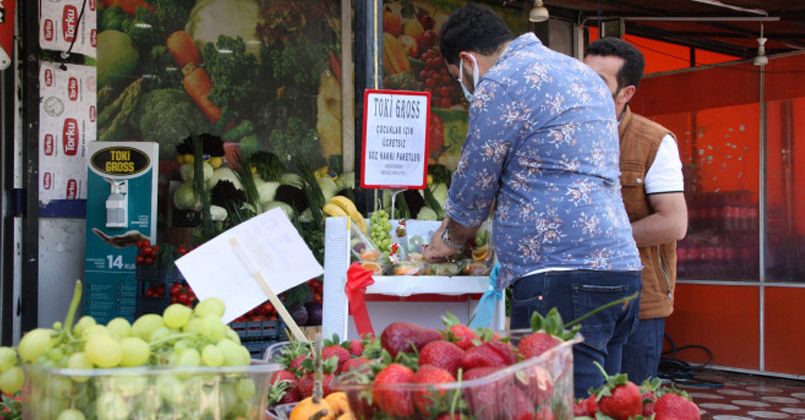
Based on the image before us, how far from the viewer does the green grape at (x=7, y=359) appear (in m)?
1.70

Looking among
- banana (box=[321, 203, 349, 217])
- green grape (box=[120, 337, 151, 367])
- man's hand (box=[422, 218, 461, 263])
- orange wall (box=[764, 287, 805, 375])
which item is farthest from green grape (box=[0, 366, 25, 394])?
orange wall (box=[764, 287, 805, 375])

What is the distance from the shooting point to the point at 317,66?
7961mm

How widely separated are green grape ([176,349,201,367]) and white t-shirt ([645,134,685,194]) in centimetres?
223

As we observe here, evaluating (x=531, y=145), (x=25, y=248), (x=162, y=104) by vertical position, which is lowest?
(x=25, y=248)

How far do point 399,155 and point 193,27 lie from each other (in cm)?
382

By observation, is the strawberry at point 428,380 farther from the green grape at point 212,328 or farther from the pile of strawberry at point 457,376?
the green grape at point 212,328

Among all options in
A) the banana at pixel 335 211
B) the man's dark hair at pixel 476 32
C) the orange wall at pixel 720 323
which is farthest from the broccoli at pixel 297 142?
the man's dark hair at pixel 476 32

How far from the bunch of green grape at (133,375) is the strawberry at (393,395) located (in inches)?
9.0

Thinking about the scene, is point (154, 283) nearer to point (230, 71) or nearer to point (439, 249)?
point (230, 71)

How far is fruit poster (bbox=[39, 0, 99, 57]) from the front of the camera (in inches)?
259

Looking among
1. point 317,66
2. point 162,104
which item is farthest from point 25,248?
point 317,66

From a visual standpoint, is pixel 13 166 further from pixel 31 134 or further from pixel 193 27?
pixel 193 27

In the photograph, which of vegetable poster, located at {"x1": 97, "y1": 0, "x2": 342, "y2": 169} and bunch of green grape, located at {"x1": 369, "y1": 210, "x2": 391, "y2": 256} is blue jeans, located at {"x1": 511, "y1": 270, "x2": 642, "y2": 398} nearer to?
bunch of green grape, located at {"x1": 369, "y1": 210, "x2": 391, "y2": 256}

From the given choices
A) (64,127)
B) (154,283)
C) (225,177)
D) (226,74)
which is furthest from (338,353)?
(226,74)
